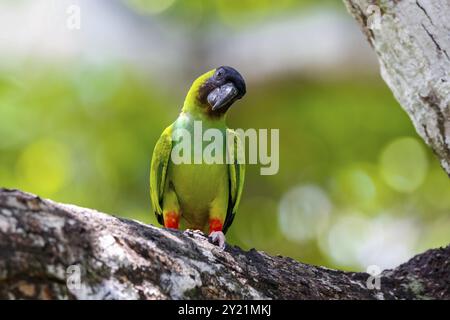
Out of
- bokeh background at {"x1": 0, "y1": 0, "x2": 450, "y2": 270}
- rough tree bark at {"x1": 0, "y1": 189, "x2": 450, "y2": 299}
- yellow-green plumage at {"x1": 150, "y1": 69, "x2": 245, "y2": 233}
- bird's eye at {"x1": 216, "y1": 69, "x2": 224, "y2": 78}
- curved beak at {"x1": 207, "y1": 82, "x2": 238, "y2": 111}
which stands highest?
bokeh background at {"x1": 0, "y1": 0, "x2": 450, "y2": 270}

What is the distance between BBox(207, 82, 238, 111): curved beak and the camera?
7344mm

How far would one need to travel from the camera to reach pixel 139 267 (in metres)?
4.36

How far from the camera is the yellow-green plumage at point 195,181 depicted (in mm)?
7301

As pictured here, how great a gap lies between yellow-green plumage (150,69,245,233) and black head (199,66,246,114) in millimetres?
39

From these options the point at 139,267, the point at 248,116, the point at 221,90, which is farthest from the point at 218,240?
the point at 248,116

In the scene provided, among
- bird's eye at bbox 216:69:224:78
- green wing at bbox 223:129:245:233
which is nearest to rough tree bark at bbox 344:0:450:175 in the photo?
bird's eye at bbox 216:69:224:78

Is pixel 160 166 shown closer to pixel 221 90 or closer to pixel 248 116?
pixel 221 90

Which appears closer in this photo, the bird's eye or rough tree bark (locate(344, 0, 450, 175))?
rough tree bark (locate(344, 0, 450, 175))

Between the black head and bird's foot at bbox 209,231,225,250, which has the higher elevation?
the black head

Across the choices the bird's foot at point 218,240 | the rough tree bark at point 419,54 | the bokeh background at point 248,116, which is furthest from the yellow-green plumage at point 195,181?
the bokeh background at point 248,116

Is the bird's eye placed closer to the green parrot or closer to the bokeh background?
the green parrot

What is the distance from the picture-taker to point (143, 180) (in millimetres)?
11633

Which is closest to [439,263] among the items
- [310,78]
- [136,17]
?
[310,78]
